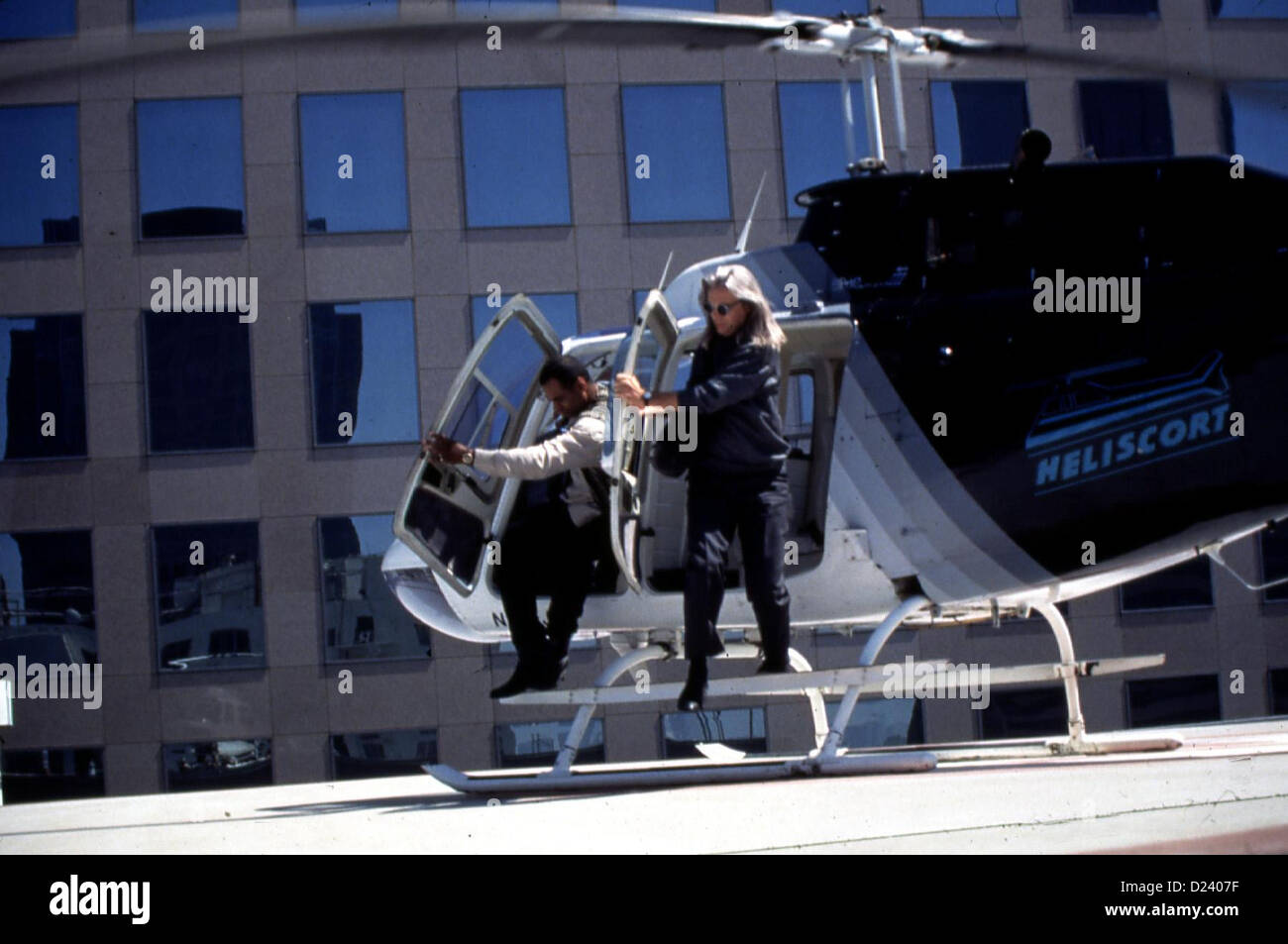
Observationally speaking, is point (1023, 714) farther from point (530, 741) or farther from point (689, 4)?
point (689, 4)

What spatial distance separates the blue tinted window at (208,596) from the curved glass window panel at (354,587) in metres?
0.79

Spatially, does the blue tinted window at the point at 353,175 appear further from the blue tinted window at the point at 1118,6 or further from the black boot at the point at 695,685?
the black boot at the point at 695,685

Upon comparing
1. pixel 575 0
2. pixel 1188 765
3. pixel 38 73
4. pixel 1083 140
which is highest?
pixel 575 0

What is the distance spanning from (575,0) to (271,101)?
3.70 meters

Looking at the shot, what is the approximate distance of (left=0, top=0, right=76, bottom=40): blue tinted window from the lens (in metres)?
16.9

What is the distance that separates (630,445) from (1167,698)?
14.1 metres

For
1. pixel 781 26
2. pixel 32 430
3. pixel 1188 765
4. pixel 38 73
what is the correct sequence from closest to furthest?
pixel 38 73 < pixel 1188 765 < pixel 781 26 < pixel 32 430

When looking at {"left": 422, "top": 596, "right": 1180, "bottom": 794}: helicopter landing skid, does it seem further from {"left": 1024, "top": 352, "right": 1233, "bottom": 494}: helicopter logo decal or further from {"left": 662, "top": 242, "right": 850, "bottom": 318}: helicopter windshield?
{"left": 662, "top": 242, "right": 850, "bottom": 318}: helicopter windshield

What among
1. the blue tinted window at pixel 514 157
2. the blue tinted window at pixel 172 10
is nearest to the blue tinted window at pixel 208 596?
the blue tinted window at pixel 514 157

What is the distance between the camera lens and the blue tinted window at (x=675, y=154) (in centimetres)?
1742

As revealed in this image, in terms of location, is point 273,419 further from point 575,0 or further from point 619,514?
point 619,514

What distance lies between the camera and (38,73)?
4254mm

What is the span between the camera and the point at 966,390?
6355 mm
